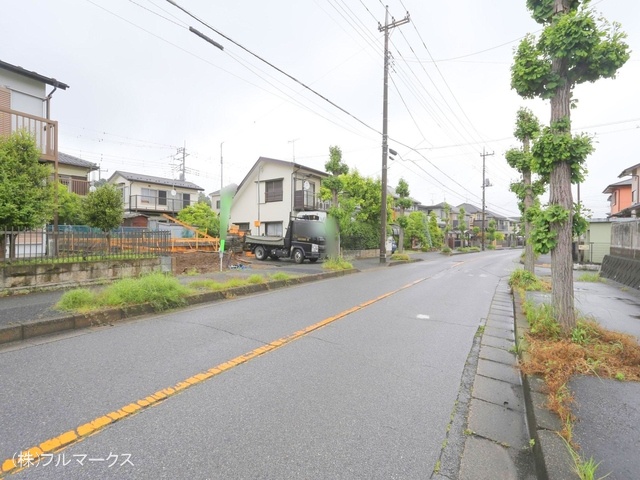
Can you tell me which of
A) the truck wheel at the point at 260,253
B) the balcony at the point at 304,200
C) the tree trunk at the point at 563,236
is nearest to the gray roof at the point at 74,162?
the truck wheel at the point at 260,253

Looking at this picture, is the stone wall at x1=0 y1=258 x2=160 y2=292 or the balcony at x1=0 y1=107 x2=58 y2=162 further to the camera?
the balcony at x1=0 y1=107 x2=58 y2=162

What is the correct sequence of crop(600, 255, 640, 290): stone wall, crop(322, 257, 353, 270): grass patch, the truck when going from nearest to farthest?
crop(600, 255, 640, 290): stone wall
crop(322, 257, 353, 270): grass patch
the truck

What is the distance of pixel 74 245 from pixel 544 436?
33.3 ft

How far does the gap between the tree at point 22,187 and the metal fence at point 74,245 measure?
0.55 feet

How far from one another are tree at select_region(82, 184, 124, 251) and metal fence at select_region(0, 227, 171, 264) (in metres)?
2.29

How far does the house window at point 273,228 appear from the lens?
1074 inches

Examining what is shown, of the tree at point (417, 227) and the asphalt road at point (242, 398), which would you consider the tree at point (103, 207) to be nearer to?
the asphalt road at point (242, 398)

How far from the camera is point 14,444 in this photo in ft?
8.04

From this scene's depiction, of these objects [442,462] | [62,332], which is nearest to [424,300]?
[442,462]

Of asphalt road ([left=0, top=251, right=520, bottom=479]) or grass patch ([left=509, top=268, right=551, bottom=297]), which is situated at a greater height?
grass patch ([left=509, top=268, right=551, bottom=297])

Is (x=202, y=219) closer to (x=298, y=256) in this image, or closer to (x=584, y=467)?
(x=298, y=256)

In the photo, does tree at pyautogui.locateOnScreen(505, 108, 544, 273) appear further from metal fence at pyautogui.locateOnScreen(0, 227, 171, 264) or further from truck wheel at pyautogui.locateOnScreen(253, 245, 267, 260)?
truck wheel at pyautogui.locateOnScreen(253, 245, 267, 260)

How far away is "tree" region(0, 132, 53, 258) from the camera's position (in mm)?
7000

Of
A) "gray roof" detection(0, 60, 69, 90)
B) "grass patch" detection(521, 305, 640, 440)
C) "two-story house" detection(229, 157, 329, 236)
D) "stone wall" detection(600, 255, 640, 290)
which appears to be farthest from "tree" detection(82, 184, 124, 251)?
"stone wall" detection(600, 255, 640, 290)
